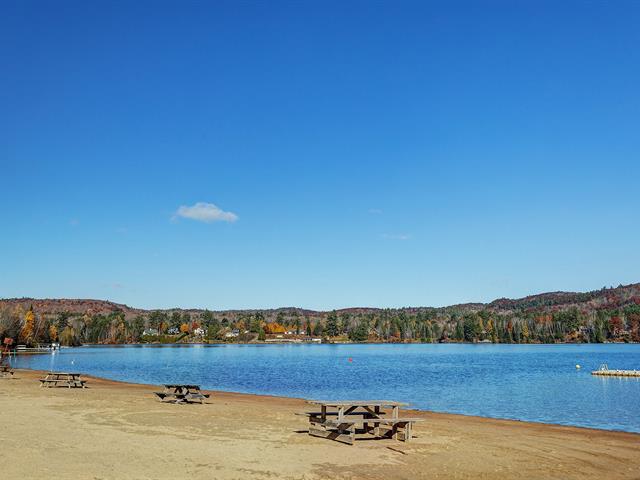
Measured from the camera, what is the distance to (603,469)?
1742cm

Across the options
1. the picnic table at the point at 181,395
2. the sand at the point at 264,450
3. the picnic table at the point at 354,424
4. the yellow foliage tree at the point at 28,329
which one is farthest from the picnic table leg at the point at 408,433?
the yellow foliage tree at the point at 28,329

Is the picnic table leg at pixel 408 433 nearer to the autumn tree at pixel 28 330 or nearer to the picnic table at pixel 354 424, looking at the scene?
the picnic table at pixel 354 424

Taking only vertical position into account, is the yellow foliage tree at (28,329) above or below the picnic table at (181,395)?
above

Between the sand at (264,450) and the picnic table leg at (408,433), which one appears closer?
the sand at (264,450)

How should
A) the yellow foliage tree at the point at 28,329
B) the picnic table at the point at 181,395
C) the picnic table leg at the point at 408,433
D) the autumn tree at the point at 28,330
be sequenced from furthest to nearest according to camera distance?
the yellow foliage tree at the point at 28,329 → the autumn tree at the point at 28,330 → the picnic table at the point at 181,395 → the picnic table leg at the point at 408,433

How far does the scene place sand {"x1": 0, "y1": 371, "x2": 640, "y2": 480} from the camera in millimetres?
14906

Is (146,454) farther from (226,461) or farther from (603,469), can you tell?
(603,469)

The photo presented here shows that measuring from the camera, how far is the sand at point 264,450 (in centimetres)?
1491

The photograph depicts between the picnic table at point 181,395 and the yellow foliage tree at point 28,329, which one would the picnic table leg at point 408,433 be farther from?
the yellow foliage tree at point 28,329

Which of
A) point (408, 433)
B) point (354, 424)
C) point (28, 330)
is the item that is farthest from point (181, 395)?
point (28, 330)

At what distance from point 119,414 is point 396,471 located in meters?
16.3

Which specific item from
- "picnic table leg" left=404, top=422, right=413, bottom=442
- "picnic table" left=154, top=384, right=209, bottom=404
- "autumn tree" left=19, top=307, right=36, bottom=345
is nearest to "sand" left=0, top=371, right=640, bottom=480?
"picnic table leg" left=404, top=422, right=413, bottom=442

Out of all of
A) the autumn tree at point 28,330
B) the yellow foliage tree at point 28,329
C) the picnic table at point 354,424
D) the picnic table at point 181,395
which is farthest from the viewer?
the yellow foliage tree at point 28,329

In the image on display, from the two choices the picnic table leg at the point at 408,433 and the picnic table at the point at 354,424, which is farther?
the picnic table leg at the point at 408,433
